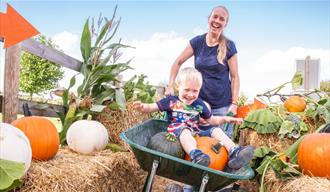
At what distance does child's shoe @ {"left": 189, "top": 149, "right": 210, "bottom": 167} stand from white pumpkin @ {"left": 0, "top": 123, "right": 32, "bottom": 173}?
1.13 m

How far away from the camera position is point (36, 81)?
51.6ft

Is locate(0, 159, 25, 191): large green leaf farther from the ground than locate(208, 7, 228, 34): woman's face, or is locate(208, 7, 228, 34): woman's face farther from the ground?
locate(208, 7, 228, 34): woman's face

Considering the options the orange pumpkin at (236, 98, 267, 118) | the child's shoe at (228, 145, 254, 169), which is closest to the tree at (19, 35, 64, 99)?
the orange pumpkin at (236, 98, 267, 118)

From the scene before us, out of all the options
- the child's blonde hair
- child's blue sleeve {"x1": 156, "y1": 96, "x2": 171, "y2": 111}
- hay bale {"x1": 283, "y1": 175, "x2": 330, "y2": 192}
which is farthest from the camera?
child's blue sleeve {"x1": 156, "y1": 96, "x2": 171, "y2": 111}

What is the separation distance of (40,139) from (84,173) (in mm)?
439

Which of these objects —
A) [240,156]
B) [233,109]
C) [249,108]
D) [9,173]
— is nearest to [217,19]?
[233,109]

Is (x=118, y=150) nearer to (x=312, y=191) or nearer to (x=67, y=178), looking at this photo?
(x=67, y=178)

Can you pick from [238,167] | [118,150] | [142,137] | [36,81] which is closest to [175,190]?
[118,150]

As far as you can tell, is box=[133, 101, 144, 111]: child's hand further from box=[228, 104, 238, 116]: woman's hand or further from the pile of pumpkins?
box=[228, 104, 238, 116]: woman's hand

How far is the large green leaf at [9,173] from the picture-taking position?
7.76 feet

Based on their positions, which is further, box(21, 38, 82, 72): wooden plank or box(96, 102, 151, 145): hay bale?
box(96, 102, 151, 145): hay bale

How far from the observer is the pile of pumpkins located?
104 inches

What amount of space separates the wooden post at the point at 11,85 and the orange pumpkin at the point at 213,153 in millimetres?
1997

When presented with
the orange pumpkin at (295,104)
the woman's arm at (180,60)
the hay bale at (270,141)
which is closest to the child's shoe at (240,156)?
the woman's arm at (180,60)
